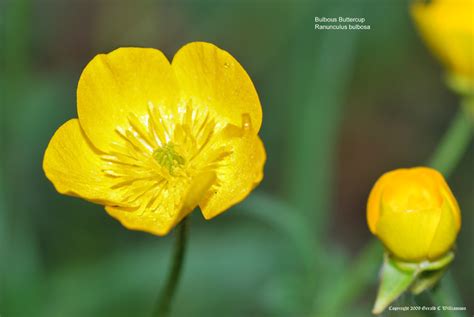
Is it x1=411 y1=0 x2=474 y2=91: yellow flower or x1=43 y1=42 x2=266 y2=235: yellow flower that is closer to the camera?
x1=43 y1=42 x2=266 y2=235: yellow flower

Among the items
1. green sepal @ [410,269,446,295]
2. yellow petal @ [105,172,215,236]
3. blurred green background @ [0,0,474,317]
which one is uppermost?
yellow petal @ [105,172,215,236]

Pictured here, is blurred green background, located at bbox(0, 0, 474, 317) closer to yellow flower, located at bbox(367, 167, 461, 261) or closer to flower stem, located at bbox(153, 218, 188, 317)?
yellow flower, located at bbox(367, 167, 461, 261)

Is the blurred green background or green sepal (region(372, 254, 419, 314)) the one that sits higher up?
green sepal (region(372, 254, 419, 314))

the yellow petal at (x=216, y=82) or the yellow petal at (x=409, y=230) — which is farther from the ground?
the yellow petal at (x=216, y=82)

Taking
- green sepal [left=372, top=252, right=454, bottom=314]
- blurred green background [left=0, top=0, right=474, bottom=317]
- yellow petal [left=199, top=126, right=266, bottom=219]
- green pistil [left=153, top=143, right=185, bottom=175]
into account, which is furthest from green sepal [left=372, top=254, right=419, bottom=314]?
green pistil [left=153, top=143, right=185, bottom=175]

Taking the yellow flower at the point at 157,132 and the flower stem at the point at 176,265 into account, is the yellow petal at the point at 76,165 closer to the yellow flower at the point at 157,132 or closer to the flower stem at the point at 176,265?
the yellow flower at the point at 157,132

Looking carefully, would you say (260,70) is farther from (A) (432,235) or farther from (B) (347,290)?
(A) (432,235)

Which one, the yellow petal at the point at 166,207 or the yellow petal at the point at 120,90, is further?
the yellow petal at the point at 120,90

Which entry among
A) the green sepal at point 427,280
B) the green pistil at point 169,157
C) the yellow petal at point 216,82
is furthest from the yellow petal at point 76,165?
the green sepal at point 427,280

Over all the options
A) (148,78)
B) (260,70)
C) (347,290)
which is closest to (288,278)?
(347,290)
